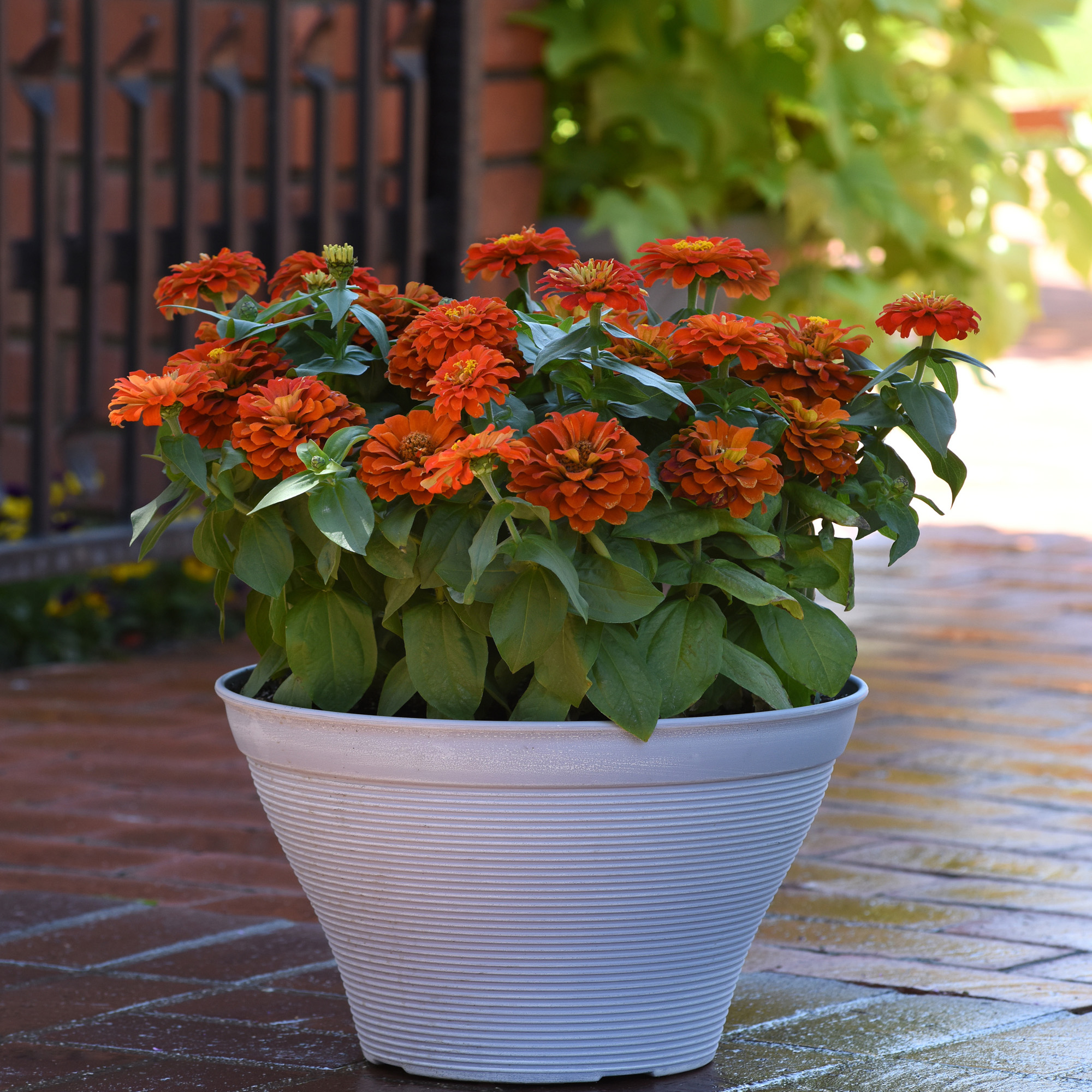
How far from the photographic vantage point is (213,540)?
5.14 ft

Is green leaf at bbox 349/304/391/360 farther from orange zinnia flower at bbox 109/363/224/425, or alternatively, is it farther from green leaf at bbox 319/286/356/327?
orange zinnia flower at bbox 109/363/224/425

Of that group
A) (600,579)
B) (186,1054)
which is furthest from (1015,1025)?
(186,1054)

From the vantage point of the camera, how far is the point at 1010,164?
4512 mm

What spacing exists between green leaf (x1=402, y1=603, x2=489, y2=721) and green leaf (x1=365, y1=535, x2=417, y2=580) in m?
0.06

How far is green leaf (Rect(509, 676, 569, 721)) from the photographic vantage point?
57.9 inches

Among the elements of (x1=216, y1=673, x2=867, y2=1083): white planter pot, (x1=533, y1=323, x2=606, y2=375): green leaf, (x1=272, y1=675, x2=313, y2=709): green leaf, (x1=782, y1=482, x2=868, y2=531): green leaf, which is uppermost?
(x1=533, y1=323, x2=606, y2=375): green leaf

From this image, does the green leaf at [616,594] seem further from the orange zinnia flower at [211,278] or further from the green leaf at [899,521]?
the orange zinnia flower at [211,278]

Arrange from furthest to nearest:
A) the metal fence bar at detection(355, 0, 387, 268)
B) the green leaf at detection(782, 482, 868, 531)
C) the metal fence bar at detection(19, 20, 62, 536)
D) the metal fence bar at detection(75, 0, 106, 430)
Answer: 1. the metal fence bar at detection(355, 0, 387, 268)
2. the metal fence bar at detection(75, 0, 106, 430)
3. the metal fence bar at detection(19, 20, 62, 536)
4. the green leaf at detection(782, 482, 868, 531)

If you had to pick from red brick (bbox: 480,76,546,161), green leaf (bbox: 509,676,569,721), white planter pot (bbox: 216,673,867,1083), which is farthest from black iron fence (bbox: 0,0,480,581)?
green leaf (bbox: 509,676,569,721)

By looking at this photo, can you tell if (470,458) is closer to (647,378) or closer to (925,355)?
(647,378)

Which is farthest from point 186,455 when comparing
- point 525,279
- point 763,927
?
point 763,927

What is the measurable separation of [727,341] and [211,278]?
53cm

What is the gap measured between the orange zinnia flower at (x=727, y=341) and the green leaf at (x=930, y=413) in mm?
127

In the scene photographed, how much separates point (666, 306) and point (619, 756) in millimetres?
3018
